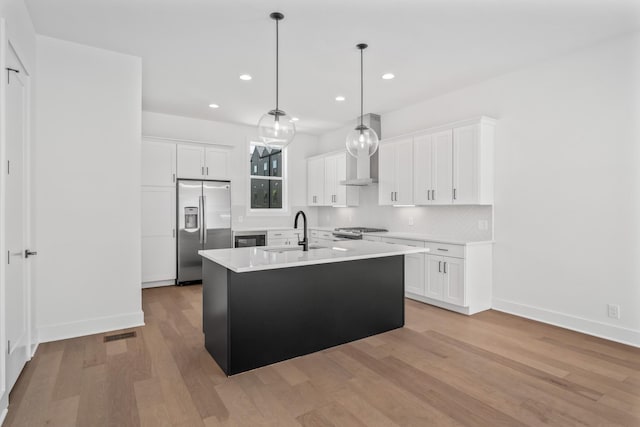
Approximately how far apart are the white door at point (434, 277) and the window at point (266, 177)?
3.69 metres

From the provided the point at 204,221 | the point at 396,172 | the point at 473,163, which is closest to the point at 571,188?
the point at 473,163

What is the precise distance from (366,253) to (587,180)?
95.2 inches

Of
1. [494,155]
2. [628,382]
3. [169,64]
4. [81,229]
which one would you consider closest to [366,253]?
[628,382]

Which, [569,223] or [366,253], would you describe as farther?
[569,223]

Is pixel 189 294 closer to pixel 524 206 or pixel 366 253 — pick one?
pixel 366 253

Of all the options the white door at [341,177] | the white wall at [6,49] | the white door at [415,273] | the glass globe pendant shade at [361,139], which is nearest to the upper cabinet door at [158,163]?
the white wall at [6,49]

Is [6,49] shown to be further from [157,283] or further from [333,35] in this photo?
[157,283]

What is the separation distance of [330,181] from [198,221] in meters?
2.55

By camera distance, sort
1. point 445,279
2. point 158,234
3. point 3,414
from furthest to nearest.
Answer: point 158,234, point 445,279, point 3,414

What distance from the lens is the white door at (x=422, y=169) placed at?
4.80 m

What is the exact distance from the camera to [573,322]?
11.8 feet

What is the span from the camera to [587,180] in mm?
3512

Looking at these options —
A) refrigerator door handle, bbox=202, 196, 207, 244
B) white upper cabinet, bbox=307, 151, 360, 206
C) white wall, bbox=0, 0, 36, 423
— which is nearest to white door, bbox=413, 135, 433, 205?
white upper cabinet, bbox=307, 151, 360, 206

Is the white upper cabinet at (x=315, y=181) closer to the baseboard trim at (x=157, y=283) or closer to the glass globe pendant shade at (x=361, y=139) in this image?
the baseboard trim at (x=157, y=283)
